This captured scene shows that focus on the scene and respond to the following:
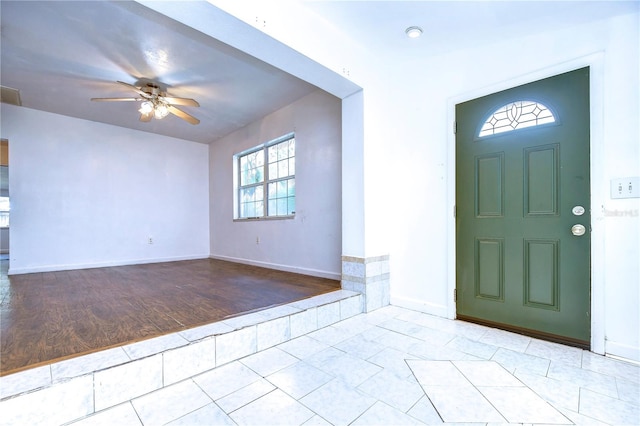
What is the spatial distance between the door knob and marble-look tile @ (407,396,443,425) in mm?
1642

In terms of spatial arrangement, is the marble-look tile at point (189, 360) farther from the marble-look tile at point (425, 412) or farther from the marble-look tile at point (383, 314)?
the marble-look tile at point (383, 314)

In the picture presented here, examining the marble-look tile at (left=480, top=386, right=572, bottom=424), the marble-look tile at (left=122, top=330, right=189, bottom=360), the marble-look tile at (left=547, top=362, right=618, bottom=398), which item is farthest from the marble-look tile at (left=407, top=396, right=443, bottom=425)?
the marble-look tile at (left=122, top=330, right=189, bottom=360)

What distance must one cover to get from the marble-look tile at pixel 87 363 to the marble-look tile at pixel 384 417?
126 cm

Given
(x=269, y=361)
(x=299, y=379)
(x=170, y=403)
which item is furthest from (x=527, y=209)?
(x=170, y=403)

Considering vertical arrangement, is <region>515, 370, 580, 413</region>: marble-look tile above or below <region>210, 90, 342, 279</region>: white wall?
below

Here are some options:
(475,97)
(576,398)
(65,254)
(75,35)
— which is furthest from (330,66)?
(65,254)

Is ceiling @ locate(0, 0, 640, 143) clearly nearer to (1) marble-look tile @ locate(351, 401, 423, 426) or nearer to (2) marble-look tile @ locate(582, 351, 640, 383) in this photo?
(2) marble-look tile @ locate(582, 351, 640, 383)

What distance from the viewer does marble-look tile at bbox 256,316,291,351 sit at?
207 cm

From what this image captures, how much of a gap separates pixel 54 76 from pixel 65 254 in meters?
2.81

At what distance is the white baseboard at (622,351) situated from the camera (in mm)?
1856

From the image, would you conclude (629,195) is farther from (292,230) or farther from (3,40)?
(3,40)

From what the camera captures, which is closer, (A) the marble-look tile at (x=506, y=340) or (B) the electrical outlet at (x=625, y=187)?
(B) the electrical outlet at (x=625, y=187)

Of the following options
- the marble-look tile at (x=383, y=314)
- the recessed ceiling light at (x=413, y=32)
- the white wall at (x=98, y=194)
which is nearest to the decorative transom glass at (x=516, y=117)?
the recessed ceiling light at (x=413, y=32)

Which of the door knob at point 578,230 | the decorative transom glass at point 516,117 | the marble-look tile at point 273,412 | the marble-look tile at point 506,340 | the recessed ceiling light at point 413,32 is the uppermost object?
the recessed ceiling light at point 413,32
